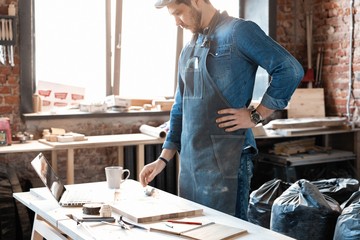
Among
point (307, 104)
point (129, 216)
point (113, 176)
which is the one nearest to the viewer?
point (129, 216)

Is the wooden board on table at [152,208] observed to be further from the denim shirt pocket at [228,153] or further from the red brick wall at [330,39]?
the red brick wall at [330,39]

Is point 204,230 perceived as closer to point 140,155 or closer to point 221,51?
point 221,51

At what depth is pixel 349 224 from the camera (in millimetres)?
2598

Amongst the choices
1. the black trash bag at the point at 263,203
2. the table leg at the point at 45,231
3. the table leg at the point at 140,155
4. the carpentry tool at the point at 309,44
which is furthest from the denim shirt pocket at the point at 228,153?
A: the carpentry tool at the point at 309,44

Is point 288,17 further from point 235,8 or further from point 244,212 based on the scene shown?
point 244,212

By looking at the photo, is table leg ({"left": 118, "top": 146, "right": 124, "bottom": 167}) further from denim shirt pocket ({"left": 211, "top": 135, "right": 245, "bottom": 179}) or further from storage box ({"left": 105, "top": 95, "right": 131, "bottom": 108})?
denim shirt pocket ({"left": 211, "top": 135, "right": 245, "bottom": 179})

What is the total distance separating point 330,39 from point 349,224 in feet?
11.4

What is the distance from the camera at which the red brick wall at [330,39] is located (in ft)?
17.8

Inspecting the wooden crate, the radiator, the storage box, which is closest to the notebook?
the radiator

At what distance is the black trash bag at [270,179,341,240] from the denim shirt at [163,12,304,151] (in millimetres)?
695

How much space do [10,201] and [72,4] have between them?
6.56 ft

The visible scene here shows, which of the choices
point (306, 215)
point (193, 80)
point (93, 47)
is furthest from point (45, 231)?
point (93, 47)

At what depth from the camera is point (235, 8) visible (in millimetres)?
5918

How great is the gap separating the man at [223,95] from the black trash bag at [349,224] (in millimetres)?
614
